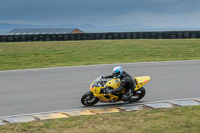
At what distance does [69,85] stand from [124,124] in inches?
192

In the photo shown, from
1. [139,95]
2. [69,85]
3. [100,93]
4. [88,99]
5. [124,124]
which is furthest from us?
[69,85]

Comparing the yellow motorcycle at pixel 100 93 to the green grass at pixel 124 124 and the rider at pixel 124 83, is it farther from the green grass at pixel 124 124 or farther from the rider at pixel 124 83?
the green grass at pixel 124 124

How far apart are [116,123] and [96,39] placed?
26.3 metres

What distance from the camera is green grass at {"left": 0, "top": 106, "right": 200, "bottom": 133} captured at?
5.97 metres

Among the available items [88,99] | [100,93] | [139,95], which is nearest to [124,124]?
[100,93]

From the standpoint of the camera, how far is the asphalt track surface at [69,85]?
334 inches

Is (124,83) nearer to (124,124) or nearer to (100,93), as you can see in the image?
(100,93)

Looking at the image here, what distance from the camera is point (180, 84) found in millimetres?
10844

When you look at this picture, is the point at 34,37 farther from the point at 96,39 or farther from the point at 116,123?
the point at 116,123

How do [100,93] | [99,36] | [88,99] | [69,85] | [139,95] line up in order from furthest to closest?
1. [99,36]
2. [69,85]
3. [139,95]
4. [88,99]
5. [100,93]

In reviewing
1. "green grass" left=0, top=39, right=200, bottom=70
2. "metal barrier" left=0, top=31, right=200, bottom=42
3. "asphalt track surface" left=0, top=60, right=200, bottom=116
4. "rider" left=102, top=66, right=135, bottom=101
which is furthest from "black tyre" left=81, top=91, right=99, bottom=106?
"metal barrier" left=0, top=31, right=200, bottom=42

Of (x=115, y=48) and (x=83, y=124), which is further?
(x=115, y=48)

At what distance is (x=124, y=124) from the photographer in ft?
20.7

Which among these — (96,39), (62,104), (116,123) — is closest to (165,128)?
(116,123)
